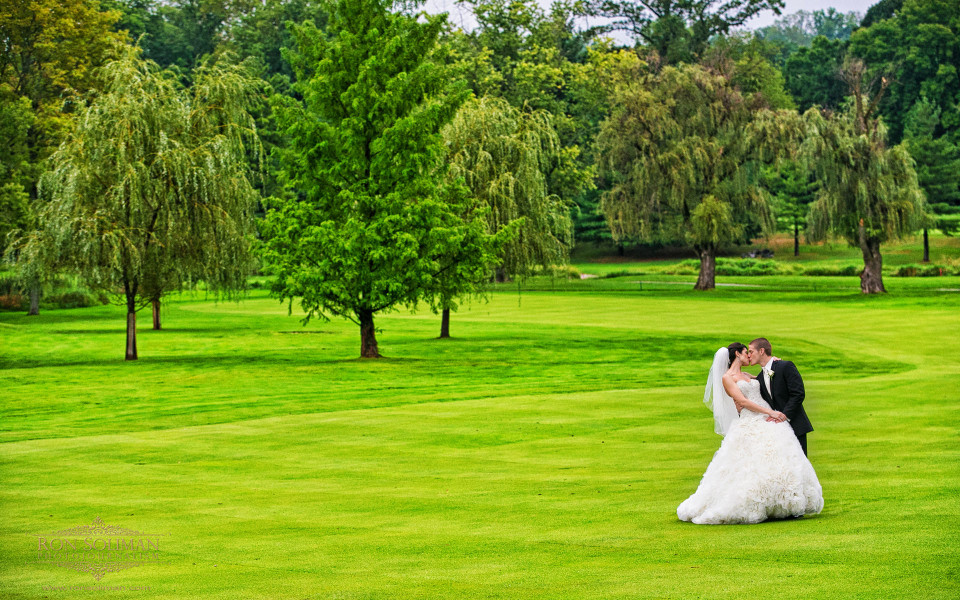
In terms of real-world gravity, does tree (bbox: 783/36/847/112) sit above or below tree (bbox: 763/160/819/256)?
above

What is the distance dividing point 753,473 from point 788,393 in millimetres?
1202

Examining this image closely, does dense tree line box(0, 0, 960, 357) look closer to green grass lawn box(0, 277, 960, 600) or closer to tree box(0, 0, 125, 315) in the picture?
tree box(0, 0, 125, 315)

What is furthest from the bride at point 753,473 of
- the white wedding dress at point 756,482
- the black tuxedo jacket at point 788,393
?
the black tuxedo jacket at point 788,393

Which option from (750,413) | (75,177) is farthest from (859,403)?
(75,177)

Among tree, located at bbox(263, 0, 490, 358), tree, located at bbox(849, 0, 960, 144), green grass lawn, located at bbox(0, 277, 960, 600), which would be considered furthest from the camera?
tree, located at bbox(849, 0, 960, 144)

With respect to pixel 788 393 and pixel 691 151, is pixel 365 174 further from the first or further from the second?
pixel 691 151

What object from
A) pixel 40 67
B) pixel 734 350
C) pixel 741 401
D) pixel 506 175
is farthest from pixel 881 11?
pixel 741 401

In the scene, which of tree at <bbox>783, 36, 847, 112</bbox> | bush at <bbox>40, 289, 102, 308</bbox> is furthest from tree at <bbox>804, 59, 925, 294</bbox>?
tree at <bbox>783, 36, 847, 112</bbox>

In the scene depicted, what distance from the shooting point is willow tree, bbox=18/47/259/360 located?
114ft

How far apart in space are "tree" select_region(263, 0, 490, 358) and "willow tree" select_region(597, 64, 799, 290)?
39.1 m

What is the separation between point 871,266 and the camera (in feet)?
217

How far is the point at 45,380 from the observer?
1243 inches

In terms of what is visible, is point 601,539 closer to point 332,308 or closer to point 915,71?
point 332,308

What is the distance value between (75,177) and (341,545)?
2751 cm
